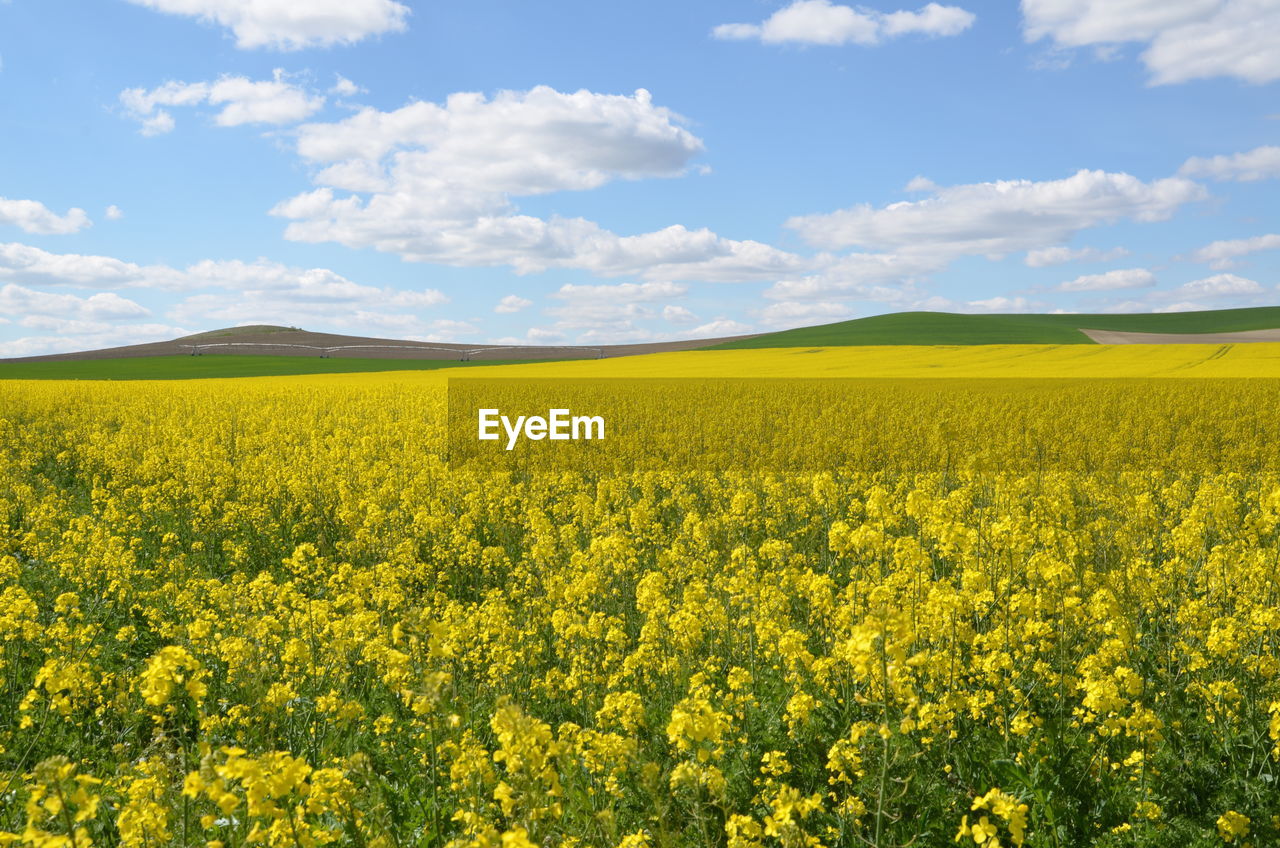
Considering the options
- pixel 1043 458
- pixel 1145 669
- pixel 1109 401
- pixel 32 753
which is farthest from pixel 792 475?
pixel 1109 401

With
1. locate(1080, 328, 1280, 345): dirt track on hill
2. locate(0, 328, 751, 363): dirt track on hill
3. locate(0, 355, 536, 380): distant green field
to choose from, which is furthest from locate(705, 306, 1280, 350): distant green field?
locate(0, 355, 536, 380): distant green field

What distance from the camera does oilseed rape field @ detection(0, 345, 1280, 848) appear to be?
11.6ft

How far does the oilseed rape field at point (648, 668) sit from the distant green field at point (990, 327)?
179ft

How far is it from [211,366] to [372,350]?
16166 mm

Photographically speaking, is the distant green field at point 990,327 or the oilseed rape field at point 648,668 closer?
the oilseed rape field at point 648,668

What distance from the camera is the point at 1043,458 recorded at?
14523 mm

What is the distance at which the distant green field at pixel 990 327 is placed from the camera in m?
63.8

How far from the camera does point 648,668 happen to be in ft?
19.5

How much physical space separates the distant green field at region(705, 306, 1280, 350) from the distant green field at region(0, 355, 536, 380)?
28.5 metres

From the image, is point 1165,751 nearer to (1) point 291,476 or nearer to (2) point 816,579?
(2) point 816,579

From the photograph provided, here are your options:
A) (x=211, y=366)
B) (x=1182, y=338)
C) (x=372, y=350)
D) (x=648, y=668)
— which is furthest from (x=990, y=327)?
(x=648, y=668)

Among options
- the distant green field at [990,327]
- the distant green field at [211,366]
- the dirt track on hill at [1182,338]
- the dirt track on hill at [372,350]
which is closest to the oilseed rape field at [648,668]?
the dirt track on hill at [1182,338]

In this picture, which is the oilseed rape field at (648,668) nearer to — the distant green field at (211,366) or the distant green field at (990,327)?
the distant green field at (211,366)

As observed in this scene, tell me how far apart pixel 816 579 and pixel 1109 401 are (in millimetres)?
18393
